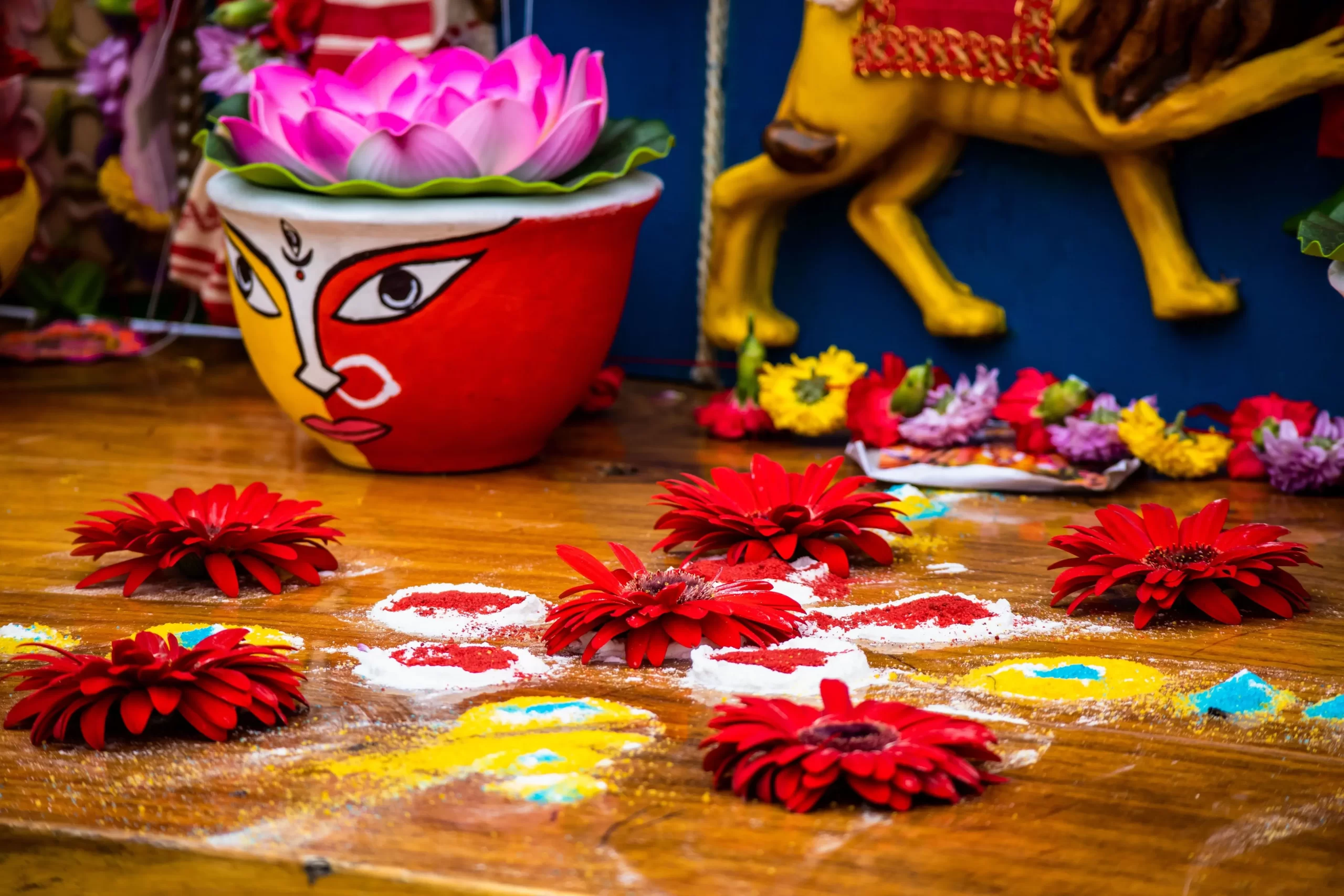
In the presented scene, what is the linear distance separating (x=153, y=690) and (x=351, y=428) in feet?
2.39

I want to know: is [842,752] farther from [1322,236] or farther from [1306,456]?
[1306,456]

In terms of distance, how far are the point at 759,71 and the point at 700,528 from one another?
81cm

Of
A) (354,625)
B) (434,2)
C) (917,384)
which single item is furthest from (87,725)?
(434,2)

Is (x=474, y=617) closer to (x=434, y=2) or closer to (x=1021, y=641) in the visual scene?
(x=1021, y=641)

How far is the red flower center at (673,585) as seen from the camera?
3.72 feet

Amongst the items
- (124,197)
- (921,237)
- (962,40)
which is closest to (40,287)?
(124,197)

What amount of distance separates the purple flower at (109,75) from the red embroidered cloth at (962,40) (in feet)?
3.74

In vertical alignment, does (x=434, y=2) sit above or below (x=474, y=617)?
above

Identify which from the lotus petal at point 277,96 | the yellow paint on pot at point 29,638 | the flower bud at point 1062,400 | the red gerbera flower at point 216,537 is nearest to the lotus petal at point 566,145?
the lotus petal at point 277,96

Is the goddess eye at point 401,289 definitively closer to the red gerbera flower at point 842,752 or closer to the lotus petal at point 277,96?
the lotus petal at point 277,96

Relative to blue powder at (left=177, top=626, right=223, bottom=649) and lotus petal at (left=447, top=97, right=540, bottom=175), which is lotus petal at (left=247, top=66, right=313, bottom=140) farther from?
blue powder at (left=177, top=626, right=223, bottom=649)

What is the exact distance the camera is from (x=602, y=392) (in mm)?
1979

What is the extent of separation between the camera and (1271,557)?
121cm

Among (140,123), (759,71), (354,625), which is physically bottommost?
(354,625)
